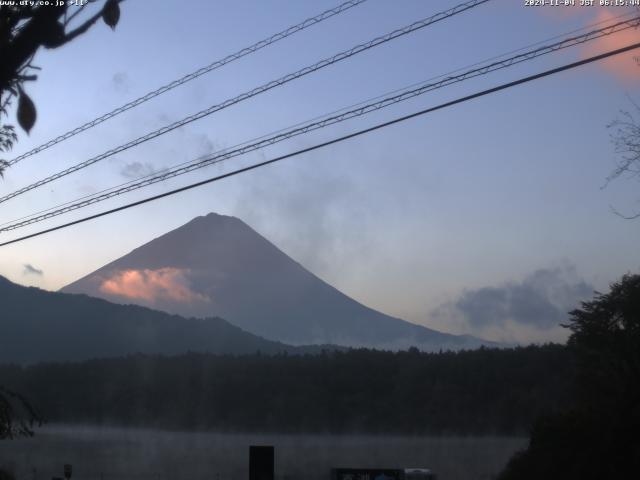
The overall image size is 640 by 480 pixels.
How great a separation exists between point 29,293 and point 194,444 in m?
78.6

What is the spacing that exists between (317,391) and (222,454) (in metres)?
27.3

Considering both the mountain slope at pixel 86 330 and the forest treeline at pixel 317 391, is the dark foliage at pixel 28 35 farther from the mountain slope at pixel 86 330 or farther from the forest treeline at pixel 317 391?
the mountain slope at pixel 86 330

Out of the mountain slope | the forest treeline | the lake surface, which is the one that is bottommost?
the lake surface

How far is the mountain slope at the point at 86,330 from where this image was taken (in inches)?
5664

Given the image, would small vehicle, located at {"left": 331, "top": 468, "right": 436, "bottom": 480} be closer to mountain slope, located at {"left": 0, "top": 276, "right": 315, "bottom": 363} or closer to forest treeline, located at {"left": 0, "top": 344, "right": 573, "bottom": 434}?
forest treeline, located at {"left": 0, "top": 344, "right": 573, "bottom": 434}

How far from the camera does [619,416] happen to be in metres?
17.2

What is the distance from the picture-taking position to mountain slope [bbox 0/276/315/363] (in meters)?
144

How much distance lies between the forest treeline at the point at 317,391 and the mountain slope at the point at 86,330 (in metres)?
23.9

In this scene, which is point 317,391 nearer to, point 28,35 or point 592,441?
point 592,441

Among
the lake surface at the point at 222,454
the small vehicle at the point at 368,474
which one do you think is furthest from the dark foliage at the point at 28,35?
the lake surface at the point at 222,454

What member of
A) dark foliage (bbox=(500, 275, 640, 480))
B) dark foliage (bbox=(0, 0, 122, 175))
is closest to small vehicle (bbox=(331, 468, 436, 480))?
dark foliage (bbox=(500, 275, 640, 480))

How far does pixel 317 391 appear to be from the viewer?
360 ft

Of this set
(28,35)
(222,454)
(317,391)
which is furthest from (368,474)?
(317,391)

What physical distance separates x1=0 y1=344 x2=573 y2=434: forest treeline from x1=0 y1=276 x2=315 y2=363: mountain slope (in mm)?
23946
